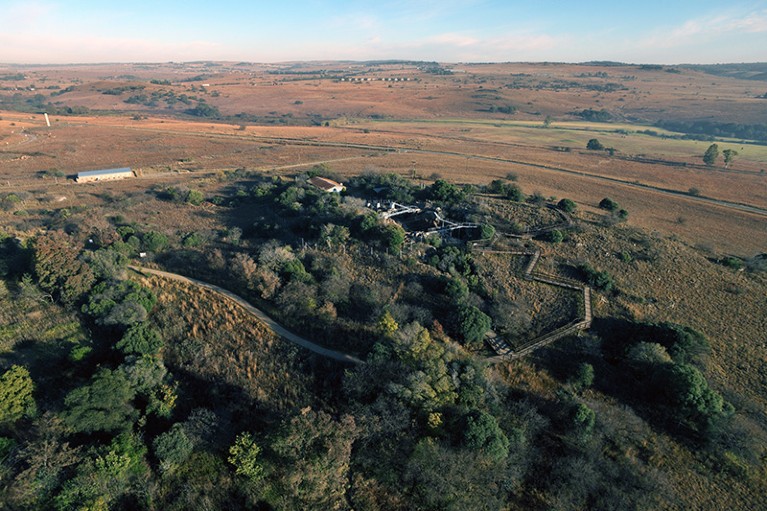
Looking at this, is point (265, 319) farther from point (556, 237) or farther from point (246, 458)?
point (556, 237)

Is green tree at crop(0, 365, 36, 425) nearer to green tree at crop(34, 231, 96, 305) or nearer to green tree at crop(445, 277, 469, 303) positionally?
green tree at crop(34, 231, 96, 305)

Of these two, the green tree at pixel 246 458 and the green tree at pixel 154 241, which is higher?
the green tree at pixel 154 241

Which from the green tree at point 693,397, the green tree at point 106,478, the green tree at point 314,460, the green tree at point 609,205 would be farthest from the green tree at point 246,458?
the green tree at point 609,205

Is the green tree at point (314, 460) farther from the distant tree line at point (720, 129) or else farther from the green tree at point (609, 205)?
the distant tree line at point (720, 129)

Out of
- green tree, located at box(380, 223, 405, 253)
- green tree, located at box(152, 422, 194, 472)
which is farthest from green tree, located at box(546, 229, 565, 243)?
green tree, located at box(152, 422, 194, 472)

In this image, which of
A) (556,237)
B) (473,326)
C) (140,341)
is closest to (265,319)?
(140,341)

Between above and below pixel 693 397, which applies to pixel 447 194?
above
